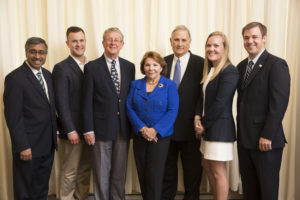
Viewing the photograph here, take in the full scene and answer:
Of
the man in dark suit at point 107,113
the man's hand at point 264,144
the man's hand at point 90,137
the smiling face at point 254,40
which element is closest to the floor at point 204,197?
the man in dark suit at point 107,113

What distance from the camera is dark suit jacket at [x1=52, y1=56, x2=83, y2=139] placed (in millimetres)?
2559

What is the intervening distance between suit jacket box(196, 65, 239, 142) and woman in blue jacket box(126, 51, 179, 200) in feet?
1.09

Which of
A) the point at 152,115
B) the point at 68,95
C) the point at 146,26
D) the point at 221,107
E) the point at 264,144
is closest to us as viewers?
the point at 264,144

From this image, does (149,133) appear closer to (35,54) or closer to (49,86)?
(49,86)

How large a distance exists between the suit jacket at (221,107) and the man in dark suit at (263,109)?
10 cm

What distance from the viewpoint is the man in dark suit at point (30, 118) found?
2.22 m

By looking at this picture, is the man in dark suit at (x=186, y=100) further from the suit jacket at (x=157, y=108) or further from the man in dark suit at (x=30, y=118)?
the man in dark suit at (x=30, y=118)

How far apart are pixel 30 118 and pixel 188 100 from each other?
4.86 ft

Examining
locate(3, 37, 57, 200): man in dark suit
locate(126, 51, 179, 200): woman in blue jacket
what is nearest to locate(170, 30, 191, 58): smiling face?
locate(126, 51, 179, 200): woman in blue jacket

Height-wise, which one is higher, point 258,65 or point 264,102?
point 258,65

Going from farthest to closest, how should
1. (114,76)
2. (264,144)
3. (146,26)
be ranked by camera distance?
1. (146,26)
2. (114,76)
3. (264,144)

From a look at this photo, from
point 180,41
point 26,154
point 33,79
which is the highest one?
point 180,41

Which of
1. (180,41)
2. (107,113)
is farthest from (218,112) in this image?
(107,113)

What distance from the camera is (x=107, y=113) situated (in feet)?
8.16
